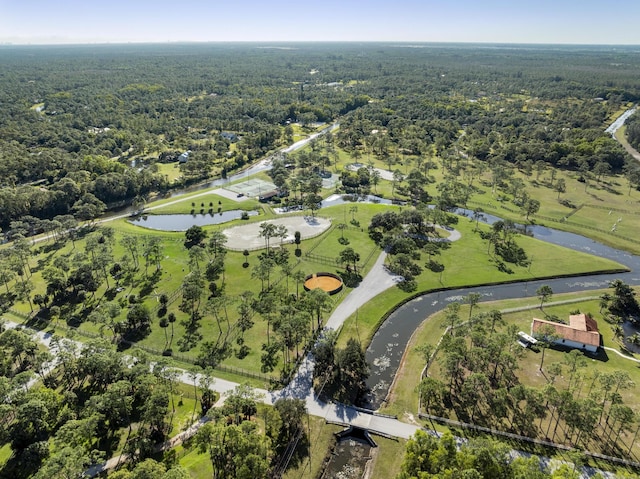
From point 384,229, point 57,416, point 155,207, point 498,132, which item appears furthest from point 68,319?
point 498,132

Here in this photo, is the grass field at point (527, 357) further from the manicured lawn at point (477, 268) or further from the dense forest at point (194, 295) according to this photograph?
the manicured lawn at point (477, 268)

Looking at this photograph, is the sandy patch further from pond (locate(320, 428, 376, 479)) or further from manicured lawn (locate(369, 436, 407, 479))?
manicured lawn (locate(369, 436, 407, 479))

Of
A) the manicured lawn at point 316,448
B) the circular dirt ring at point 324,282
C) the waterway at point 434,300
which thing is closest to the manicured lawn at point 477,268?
the waterway at point 434,300

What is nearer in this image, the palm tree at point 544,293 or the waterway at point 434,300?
the waterway at point 434,300

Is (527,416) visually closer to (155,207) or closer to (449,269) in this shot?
(449,269)

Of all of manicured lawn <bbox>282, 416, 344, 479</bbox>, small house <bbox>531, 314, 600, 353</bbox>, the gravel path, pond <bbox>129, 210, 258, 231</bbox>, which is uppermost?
small house <bbox>531, 314, 600, 353</bbox>

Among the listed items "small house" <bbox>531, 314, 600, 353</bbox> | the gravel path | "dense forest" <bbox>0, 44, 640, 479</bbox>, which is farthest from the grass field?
the gravel path
